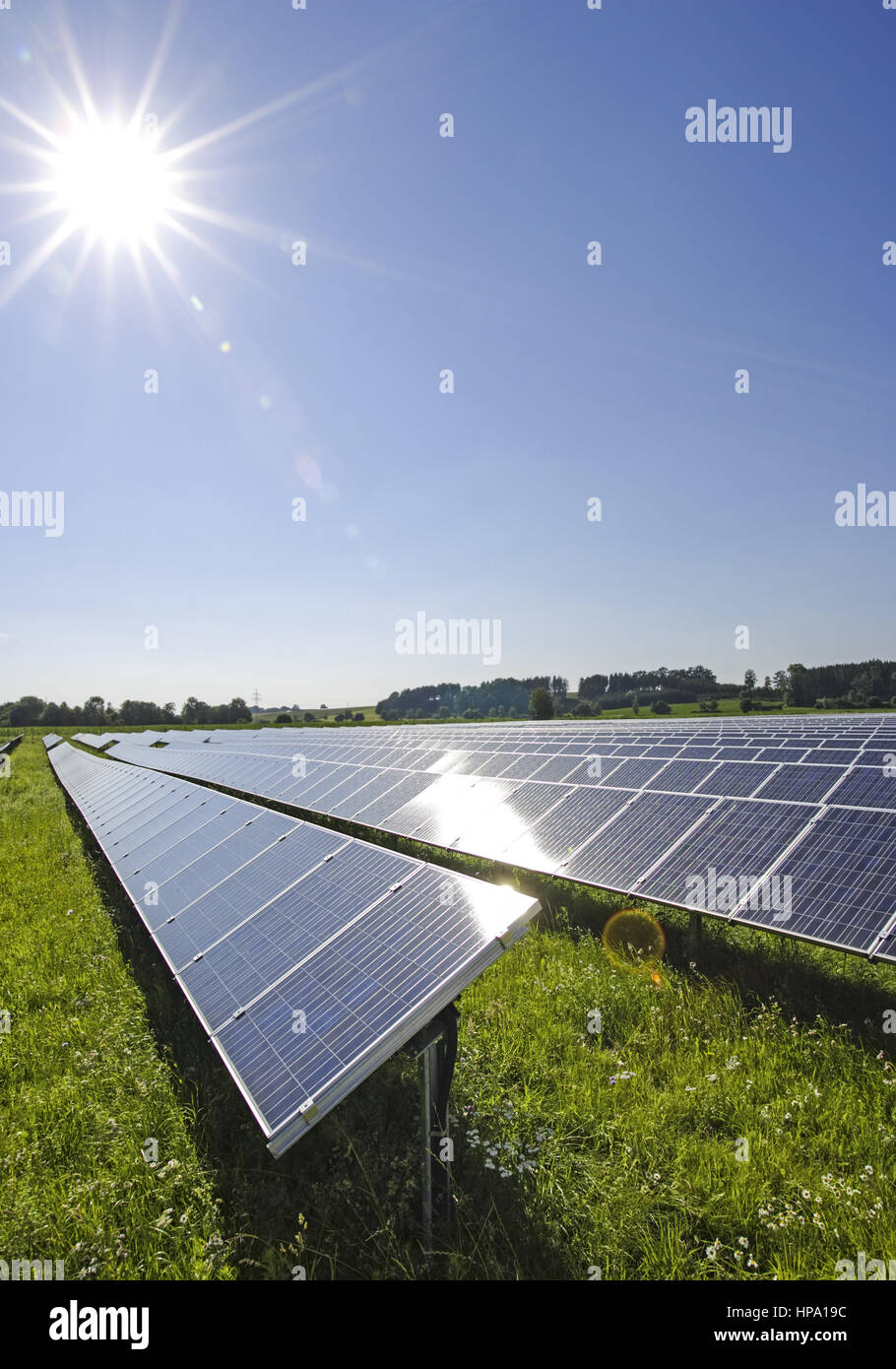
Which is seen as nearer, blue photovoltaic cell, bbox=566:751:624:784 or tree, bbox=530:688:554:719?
blue photovoltaic cell, bbox=566:751:624:784

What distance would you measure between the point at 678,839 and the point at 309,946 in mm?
6301

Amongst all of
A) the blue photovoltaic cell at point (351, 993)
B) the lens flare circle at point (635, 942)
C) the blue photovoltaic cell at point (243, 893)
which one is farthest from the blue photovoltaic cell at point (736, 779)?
the blue photovoltaic cell at point (351, 993)

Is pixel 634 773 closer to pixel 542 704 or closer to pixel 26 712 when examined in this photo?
pixel 542 704

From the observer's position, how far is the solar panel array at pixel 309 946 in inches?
155

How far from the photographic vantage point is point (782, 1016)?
700 centimetres

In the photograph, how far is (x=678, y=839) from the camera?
9.56 m

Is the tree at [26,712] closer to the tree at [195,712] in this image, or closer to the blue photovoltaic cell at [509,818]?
the tree at [195,712]

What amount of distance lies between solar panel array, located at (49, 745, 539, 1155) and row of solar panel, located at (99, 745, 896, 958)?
406 cm

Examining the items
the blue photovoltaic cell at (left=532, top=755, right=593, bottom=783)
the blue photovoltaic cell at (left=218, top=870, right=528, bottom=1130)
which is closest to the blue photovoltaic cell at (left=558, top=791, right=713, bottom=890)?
the blue photovoltaic cell at (left=532, top=755, right=593, bottom=783)

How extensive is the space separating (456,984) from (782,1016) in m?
5.15

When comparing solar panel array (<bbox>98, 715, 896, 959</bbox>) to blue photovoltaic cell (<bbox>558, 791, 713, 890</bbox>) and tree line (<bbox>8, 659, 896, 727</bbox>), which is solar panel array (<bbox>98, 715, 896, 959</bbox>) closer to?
blue photovoltaic cell (<bbox>558, 791, 713, 890</bbox>)

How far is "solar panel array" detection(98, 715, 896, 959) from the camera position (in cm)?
753
